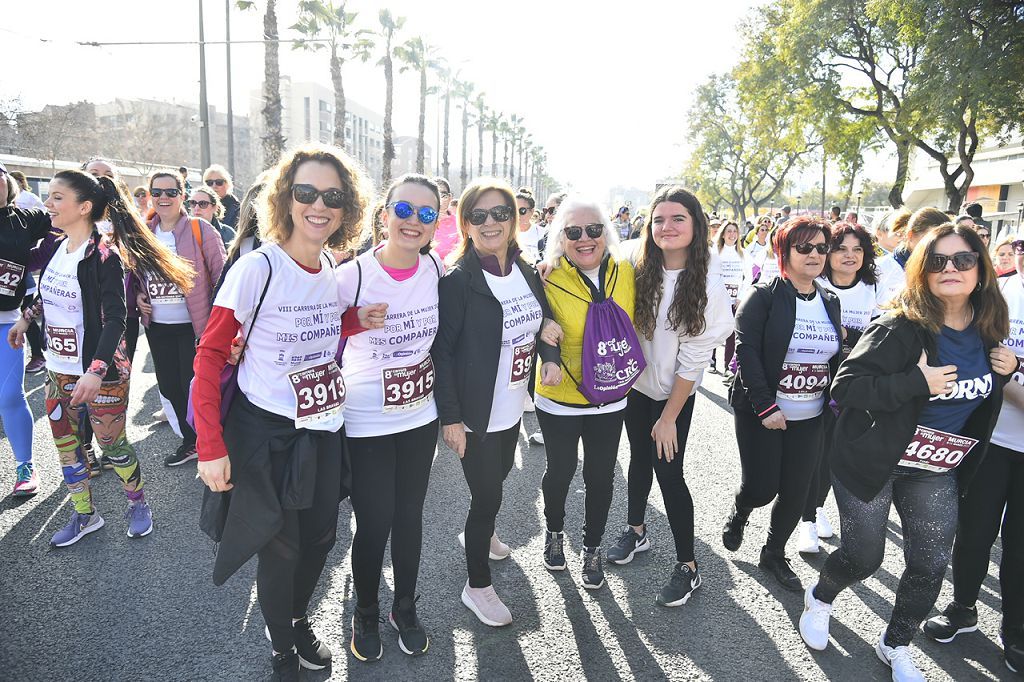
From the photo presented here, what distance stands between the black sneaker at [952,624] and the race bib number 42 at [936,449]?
1010 mm

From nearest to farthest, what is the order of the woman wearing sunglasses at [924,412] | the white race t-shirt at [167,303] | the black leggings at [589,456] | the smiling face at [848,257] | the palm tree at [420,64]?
the woman wearing sunglasses at [924,412]
the black leggings at [589,456]
the smiling face at [848,257]
the white race t-shirt at [167,303]
the palm tree at [420,64]

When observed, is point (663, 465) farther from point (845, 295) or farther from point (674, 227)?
point (845, 295)

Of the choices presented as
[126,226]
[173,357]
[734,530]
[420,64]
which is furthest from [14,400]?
[420,64]

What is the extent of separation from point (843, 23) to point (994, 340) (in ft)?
65.4

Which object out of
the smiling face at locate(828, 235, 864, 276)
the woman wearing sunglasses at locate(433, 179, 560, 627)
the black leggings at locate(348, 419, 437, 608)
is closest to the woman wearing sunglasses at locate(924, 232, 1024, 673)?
the smiling face at locate(828, 235, 864, 276)

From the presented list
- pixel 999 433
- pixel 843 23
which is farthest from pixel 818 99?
pixel 999 433

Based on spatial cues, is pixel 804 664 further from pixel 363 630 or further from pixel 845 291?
pixel 845 291

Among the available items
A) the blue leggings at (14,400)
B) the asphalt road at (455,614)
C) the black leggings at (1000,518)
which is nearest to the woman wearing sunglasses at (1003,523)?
the black leggings at (1000,518)

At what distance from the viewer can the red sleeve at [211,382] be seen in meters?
2.19

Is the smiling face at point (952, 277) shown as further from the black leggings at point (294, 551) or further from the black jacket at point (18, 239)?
the black jacket at point (18, 239)

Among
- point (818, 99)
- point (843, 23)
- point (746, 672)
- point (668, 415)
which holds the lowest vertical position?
point (746, 672)

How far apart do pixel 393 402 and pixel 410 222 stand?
32.9 inches

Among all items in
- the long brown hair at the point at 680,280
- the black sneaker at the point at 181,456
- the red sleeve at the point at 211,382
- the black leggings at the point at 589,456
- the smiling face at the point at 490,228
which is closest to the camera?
the red sleeve at the point at 211,382

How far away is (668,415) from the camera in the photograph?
3250 mm
